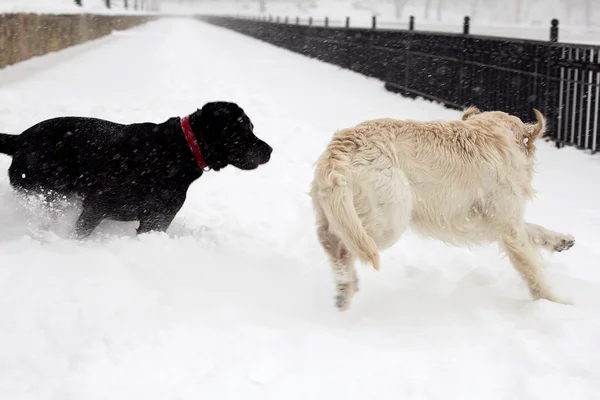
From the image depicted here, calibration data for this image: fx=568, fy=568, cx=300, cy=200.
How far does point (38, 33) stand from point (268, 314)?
50.5 feet

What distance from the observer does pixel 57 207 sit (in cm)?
439

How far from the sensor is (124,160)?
4031 millimetres

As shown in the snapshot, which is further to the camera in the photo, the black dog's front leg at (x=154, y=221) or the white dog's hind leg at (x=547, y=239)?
the black dog's front leg at (x=154, y=221)

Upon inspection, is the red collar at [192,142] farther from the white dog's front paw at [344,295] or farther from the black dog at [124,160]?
the white dog's front paw at [344,295]

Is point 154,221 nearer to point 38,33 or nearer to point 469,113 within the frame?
point 469,113

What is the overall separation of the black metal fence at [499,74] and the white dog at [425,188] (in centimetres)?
490

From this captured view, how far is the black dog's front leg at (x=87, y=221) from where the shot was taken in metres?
4.02

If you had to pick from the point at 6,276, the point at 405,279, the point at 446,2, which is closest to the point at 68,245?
the point at 6,276

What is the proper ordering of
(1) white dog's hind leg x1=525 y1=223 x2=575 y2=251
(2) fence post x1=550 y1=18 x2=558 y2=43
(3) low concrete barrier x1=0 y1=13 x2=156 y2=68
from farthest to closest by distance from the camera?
(3) low concrete barrier x1=0 y1=13 x2=156 y2=68 < (2) fence post x1=550 y1=18 x2=558 y2=43 < (1) white dog's hind leg x1=525 y1=223 x2=575 y2=251

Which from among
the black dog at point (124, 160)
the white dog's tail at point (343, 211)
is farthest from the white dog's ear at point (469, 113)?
the black dog at point (124, 160)

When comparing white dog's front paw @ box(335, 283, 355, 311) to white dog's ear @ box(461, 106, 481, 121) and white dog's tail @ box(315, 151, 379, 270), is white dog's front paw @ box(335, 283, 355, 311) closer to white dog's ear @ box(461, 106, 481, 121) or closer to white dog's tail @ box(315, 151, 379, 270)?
white dog's tail @ box(315, 151, 379, 270)

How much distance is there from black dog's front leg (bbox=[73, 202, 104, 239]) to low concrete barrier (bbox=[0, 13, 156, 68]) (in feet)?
31.5

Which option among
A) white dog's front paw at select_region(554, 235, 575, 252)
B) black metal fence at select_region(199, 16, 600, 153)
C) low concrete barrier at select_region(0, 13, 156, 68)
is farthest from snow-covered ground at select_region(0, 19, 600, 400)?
low concrete barrier at select_region(0, 13, 156, 68)

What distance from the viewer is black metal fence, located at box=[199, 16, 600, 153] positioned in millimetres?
7949
